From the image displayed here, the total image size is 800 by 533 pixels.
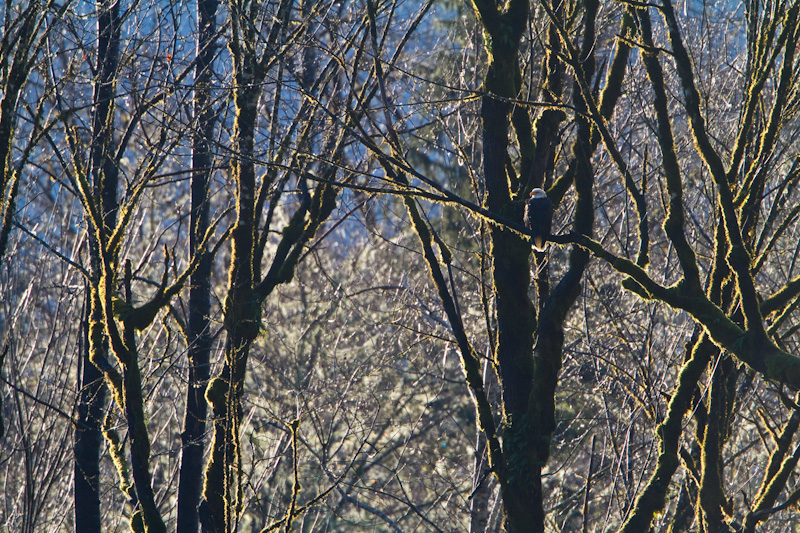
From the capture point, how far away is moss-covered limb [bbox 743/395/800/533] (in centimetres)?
369

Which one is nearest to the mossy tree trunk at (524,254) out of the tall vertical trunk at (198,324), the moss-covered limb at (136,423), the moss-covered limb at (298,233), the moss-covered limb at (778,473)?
the moss-covered limb at (778,473)

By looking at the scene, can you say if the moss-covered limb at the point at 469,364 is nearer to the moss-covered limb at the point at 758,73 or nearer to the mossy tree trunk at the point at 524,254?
Answer: the mossy tree trunk at the point at 524,254

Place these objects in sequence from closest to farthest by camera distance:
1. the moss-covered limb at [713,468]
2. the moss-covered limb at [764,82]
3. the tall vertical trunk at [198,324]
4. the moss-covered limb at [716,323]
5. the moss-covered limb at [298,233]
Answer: the moss-covered limb at [716,323], the moss-covered limb at [764,82], the moss-covered limb at [713,468], the moss-covered limb at [298,233], the tall vertical trunk at [198,324]

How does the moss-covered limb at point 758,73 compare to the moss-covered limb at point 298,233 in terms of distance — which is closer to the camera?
the moss-covered limb at point 758,73

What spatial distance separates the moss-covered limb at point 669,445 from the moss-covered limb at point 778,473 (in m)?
0.50

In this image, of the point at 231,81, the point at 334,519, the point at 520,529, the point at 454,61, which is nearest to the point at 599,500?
the point at 334,519

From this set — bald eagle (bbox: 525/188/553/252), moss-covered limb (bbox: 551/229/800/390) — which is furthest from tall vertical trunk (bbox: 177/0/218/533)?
moss-covered limb (bbox: 551/229/800/390)

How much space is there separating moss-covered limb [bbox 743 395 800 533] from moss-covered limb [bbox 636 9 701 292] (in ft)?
3.22

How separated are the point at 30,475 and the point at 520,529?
8.76 ft

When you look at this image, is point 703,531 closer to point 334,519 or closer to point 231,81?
point 231,81

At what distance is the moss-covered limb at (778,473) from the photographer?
3686 mm

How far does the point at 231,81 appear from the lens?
5.07 meters

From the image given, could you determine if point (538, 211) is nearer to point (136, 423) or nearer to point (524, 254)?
point (524, 254)

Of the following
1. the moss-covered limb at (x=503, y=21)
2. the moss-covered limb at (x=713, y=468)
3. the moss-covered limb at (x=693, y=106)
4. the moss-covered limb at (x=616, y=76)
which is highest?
the moss-covered limb at (x=503, y=21)
